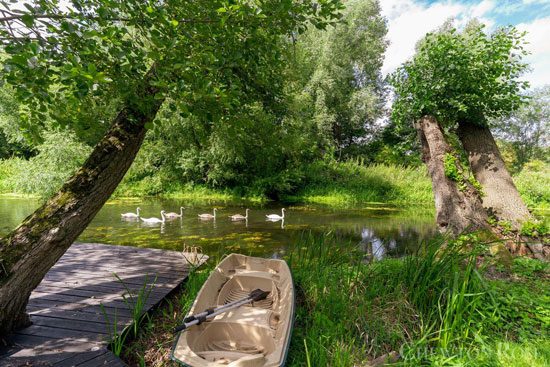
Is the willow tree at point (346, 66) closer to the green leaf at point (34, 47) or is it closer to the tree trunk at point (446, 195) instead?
the tree trunk at point (446, 195)

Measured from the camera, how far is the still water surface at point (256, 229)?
6.99 m

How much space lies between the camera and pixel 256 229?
8.77 metres

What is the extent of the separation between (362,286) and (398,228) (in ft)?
22.0

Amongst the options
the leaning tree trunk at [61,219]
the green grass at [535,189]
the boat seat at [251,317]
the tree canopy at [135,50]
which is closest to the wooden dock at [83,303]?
the leaning tree trunk at [61,219]

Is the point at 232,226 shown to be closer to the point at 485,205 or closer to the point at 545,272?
the point at 485,205

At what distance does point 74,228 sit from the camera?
2557mm

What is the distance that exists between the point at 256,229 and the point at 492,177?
6.16m

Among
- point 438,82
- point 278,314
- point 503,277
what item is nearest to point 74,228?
point 278,314

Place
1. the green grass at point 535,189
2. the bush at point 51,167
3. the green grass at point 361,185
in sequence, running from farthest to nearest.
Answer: the green grass at point 361,185
the green grass at point 535,189
the bush at point 51,167

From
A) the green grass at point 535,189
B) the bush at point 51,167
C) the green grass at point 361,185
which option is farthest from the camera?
the green grass at point 361,185

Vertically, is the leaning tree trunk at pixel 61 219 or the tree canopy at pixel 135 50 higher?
the tree canopy at pixel 135 50

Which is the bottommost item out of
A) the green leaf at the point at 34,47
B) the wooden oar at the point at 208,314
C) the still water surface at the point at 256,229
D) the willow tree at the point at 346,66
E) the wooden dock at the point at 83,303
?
the still water surface at the point at 256,229

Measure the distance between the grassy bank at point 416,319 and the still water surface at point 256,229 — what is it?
1.94 metres

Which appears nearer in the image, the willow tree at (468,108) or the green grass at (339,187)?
the willow tree at (468,108)
